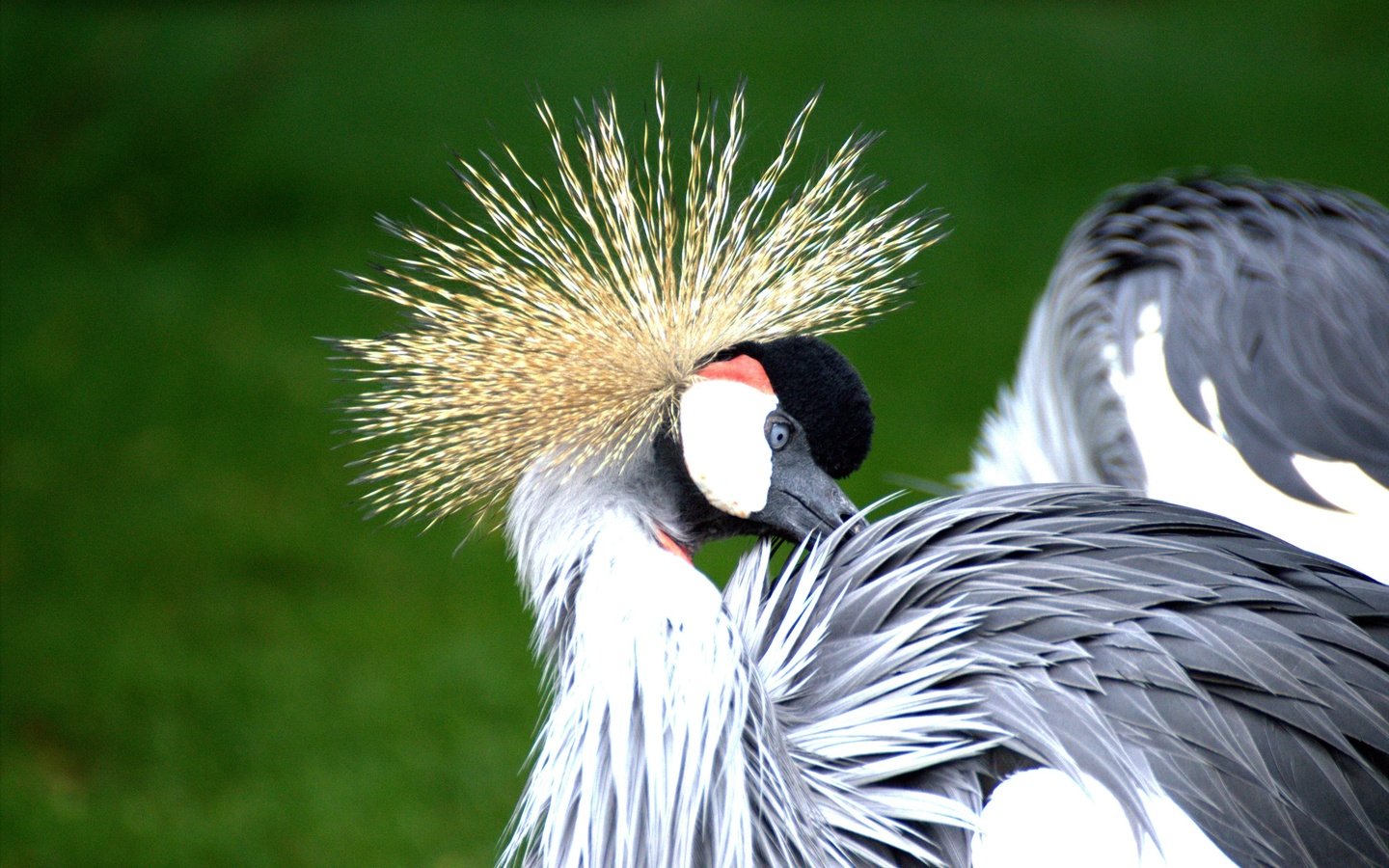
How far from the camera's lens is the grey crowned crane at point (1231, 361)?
140 cm

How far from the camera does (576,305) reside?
1148mm

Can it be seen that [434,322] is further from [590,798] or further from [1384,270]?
[1384,270]

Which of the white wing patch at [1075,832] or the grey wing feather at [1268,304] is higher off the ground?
the grey wing feather at [1268,304]

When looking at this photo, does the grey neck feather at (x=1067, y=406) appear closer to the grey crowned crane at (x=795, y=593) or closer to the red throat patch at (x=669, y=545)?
the grey crowned crane at (x=795, y=593)

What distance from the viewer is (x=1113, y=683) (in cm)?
102

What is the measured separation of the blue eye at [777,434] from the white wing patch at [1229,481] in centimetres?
57

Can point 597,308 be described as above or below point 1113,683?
above

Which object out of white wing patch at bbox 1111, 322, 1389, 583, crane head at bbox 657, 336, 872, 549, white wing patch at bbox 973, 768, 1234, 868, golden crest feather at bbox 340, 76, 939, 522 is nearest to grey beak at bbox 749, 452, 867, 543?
crane head at bbox 657, 336, 872, 549

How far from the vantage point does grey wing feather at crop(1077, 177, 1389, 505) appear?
4.67 ft

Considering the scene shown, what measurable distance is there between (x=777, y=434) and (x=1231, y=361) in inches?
25.7

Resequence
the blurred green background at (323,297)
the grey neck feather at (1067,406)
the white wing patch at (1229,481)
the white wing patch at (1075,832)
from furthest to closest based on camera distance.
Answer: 1. the blurred green background at (323,297)
2. the grey neck feather at (1067,406)
3. the white wing patch at (1229,481)
4. the white wing patch at (1075,832)

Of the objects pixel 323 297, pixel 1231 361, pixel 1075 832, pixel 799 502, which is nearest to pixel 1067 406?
pixel 1231 361

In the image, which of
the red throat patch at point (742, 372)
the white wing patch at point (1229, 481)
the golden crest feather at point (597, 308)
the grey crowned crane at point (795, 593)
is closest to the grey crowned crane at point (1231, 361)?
the white wing patch at point (1229, 481)

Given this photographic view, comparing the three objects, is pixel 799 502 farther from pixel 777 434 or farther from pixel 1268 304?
pixel 1268 304
